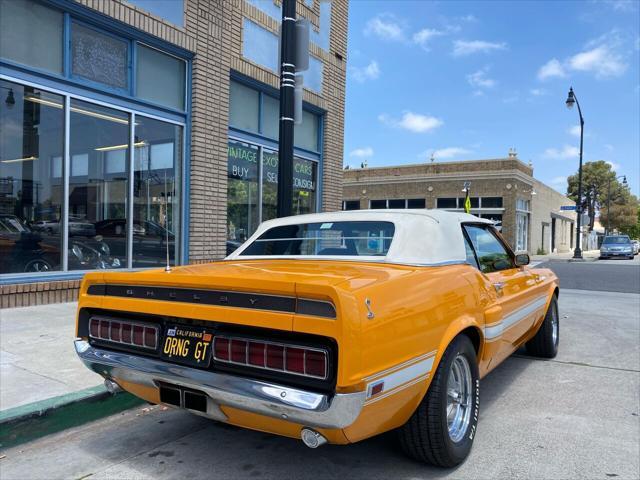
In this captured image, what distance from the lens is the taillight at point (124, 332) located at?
2.82 metres

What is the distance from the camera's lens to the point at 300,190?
443 inches

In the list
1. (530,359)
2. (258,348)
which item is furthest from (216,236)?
(258,348)

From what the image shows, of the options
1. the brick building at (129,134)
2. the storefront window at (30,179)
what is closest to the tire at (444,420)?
the brick building at (129,134)

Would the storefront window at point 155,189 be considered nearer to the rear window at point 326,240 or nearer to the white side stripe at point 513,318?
the rear window at point 326,240

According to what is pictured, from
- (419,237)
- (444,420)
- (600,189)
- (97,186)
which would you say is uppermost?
(600,189)

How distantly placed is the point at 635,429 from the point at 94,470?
371 cm

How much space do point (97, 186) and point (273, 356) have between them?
20.0 ft

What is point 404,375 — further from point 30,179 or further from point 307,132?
point 307,132

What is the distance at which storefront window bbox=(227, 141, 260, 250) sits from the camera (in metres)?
9.38

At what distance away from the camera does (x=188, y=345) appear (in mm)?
2652

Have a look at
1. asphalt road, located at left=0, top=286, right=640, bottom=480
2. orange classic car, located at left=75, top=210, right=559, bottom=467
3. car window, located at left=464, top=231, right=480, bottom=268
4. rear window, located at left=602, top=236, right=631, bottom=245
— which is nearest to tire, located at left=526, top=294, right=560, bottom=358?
asphalt road, located at left=0, top=286, right=640, bottom=480

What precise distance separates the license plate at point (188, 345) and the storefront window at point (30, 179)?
4.89 metres

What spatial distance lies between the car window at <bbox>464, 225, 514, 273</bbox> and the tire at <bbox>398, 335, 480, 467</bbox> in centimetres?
100

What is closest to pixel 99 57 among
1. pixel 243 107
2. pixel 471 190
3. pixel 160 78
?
pixel 160 78
